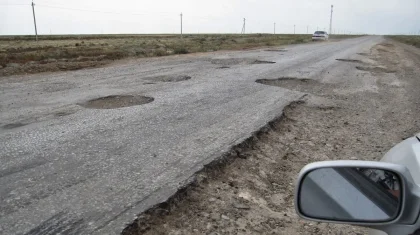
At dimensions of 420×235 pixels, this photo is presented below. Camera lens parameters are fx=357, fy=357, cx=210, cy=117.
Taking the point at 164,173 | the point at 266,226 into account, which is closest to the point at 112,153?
the point at 164,173

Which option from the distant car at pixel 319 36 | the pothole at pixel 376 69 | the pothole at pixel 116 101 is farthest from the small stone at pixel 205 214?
the distant car at pixel 319 36

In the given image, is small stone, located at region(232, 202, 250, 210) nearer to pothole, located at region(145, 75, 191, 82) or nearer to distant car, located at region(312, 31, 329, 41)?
pothole, located at region(145, 75, 191, 82)

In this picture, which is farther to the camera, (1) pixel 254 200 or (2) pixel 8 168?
(2) pixel 8 168

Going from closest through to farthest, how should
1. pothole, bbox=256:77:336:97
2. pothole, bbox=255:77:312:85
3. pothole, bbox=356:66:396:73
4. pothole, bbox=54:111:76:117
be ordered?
pothole, bbox=54:111:76:117 < pothole, bbox=256:77:336:97 < pothole, bbox=255:77:312:85 < pothole, bbox=356:66:396:73

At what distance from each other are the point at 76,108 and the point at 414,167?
5906mm

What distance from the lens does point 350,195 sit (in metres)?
1.32

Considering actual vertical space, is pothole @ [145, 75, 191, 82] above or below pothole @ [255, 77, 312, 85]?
above

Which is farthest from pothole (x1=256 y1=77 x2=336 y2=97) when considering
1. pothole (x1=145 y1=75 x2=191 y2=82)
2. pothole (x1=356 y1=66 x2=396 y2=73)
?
pothole (x1=356 y1=66 x2=396 y2=73)

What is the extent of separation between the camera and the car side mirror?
1.11m

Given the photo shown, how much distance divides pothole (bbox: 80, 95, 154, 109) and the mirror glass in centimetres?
546

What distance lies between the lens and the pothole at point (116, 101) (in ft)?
21.4

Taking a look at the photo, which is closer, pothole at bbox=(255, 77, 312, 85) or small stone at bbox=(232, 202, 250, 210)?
small stone at bbox=(232, 202, 250, 210)

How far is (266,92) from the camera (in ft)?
26.0

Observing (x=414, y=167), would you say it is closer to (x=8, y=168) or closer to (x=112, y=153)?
(x=112, y=153)
